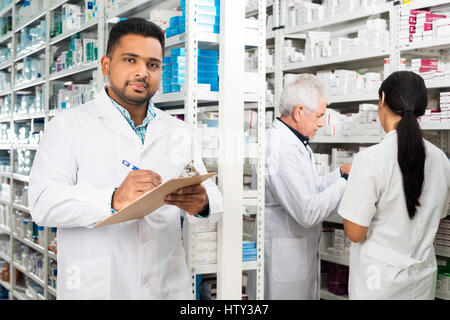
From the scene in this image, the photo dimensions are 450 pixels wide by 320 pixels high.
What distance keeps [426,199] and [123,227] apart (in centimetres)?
135

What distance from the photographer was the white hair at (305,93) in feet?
10.5

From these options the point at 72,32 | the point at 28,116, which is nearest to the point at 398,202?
the point at 72,32

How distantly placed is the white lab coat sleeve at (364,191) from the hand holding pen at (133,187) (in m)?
1.00

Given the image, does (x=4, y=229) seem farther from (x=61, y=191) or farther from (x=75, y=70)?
(x=61, y=191)

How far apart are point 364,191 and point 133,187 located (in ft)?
3.64

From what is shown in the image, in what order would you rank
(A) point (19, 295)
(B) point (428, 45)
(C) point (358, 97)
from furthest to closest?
1. (A) point (19, 295)
2. (C) point (358, 97)
3. (B) point (428, 45)

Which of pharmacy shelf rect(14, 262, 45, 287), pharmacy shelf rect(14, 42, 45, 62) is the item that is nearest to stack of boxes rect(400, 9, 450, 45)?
pharmacy shelf rect(14, 42, 45, 62)

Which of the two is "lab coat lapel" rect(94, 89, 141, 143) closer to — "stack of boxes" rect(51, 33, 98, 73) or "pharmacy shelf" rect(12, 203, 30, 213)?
"stack of boxes" rect(51, 33, 98, 73)

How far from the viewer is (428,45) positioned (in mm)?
3568

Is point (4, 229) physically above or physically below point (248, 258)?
below

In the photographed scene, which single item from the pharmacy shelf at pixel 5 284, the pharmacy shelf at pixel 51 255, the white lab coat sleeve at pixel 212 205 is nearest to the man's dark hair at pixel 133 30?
the white lab coat sleeve at pixel 212 205

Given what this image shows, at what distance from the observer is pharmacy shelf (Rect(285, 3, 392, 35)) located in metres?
4.01
